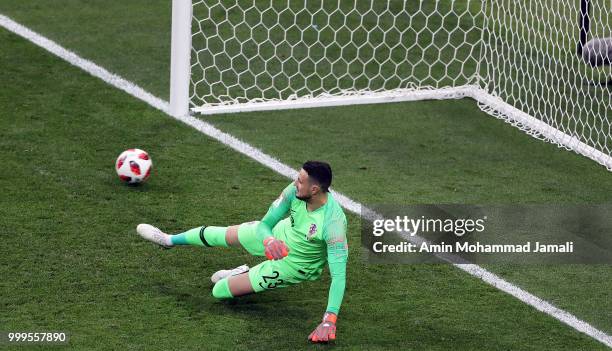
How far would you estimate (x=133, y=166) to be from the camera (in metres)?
8.53

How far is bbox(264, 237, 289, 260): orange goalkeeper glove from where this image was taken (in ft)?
21.3

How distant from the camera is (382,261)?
7770mm

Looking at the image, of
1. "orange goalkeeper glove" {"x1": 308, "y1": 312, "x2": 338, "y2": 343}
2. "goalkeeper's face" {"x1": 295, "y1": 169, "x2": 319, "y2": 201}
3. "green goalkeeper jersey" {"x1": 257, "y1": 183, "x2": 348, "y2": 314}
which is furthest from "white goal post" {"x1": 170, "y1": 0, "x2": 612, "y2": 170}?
"orange goalkeeper glove" {"x1": 308, "y1": 312, "x2": 338, "y2": 343}

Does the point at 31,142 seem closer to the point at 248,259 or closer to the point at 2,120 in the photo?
the point at 2,120

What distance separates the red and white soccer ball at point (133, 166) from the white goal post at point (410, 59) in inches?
61.4

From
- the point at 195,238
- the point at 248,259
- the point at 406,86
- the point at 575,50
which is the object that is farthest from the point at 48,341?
the point at 575,50

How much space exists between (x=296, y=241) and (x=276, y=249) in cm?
32

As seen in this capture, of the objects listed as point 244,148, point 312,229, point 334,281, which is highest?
point 312,229

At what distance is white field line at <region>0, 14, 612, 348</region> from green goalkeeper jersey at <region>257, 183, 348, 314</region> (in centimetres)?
133

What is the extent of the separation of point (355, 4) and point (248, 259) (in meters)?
4.58

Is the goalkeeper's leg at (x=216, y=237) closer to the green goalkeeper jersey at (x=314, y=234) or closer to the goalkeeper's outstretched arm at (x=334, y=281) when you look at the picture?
the green goalkeeper jersey at (x=314, y=234)

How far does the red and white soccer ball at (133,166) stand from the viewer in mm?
8531

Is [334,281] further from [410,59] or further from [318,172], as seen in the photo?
[410,59]

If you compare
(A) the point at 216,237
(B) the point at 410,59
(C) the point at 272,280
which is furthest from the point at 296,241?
(B) the point at 410,59
